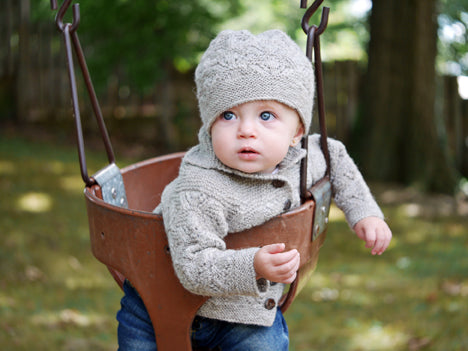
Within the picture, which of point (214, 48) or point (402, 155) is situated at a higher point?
point (214, 48)

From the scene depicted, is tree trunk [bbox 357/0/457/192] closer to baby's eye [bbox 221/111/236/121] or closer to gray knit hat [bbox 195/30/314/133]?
gray knit hat [bbox 195/30/314/133]

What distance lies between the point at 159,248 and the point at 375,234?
25.1 inches

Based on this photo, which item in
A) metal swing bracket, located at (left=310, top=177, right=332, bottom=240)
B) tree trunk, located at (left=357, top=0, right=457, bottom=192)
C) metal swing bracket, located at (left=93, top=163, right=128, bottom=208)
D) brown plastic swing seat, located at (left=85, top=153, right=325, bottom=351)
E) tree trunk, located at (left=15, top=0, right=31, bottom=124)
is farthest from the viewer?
tree trunk, located at (left=15, top=0, right=31, bottom=124)

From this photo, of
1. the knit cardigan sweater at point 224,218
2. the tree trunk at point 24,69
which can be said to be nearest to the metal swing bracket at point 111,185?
the knit cardigan sweater at point 224,218

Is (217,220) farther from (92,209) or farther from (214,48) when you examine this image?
(214,48)

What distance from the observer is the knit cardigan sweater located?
1.37 meters

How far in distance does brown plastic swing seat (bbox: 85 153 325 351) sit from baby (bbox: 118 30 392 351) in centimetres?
5

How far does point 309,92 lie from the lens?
5.27ft

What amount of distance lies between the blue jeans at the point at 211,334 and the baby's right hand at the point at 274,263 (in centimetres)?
35

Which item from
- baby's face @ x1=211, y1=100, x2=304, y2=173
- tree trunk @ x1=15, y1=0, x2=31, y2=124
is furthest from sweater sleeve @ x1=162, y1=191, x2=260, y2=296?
tree trunk @ x1=15, y1=0, x2=31, y2=124

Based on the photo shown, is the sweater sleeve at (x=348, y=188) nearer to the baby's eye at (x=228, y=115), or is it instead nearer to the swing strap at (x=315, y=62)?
the swing strap at (x=315, y=62)

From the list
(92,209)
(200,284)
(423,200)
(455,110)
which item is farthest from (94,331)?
(455,110)

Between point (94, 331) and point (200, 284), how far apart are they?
223 centimetres

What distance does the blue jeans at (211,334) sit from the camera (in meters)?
1.63
